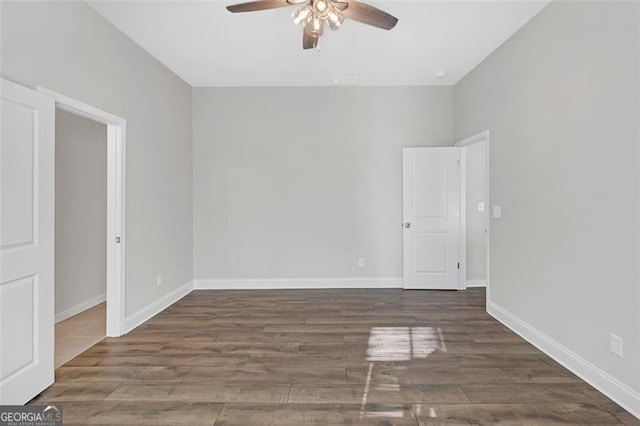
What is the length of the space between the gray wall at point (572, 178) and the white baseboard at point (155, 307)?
3.79 metres

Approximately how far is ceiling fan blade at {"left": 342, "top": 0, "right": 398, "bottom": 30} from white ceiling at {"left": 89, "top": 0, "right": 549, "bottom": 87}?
47 cm

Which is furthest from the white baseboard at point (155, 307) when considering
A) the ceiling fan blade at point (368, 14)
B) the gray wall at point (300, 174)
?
the ceiling fan blade at point (368, 14)

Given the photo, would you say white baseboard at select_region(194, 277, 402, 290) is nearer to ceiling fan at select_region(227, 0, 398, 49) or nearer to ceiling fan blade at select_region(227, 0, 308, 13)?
ceiling fan at select_region(227, 0, 398, 49)

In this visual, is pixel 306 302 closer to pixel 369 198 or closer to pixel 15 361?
pixel 369 198

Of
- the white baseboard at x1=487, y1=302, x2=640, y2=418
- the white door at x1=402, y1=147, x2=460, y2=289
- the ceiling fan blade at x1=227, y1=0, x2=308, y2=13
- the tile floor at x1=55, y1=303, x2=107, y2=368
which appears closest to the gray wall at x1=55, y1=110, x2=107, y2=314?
the tile floor at x1=55, y1=303, x2=107, y2=368

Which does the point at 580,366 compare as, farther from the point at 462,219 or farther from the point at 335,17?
the point at 335,17

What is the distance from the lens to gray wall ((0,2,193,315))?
2.36m

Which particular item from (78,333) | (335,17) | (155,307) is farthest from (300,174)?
(78,333)

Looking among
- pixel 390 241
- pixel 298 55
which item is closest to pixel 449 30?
pixel 298 55

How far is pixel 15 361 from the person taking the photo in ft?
7.00

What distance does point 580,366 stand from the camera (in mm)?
2551

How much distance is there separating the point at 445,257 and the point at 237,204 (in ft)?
10.1

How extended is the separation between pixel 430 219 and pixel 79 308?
460 cm

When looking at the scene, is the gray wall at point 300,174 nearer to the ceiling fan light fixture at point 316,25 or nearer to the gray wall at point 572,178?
the gray wall at point 572,178
